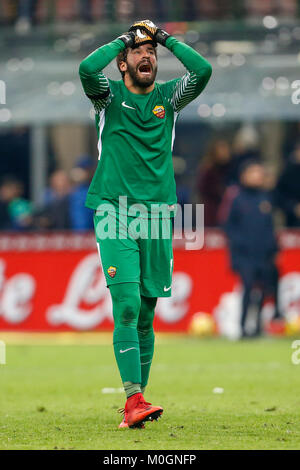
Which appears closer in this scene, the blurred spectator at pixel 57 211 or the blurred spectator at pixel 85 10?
the blurred spectator at pixel 57 211

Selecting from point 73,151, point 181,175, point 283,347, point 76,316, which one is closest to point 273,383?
point 283,347

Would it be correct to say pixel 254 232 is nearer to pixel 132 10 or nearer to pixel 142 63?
pixel 132 10

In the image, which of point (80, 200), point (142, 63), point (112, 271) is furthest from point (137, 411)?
point (80, 200)

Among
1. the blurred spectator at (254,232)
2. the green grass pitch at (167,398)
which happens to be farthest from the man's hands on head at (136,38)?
the blurred spectator at (254,232)

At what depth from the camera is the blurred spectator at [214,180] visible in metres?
18.2

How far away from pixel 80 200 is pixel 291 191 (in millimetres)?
3242

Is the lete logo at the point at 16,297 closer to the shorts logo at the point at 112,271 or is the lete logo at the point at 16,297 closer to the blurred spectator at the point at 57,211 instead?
the blurred spectator at the point at 57,211

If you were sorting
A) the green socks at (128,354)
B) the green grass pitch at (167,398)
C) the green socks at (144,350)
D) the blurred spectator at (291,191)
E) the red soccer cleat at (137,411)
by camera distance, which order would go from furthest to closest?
the blurred spectator at (291,191) < the green socks at (144,350) < the green socks at (128,354) < the red soccer cleat at (137,411) < the green grass pitch at (167,398)

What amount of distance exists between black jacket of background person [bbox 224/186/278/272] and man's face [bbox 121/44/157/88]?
8.66 meters

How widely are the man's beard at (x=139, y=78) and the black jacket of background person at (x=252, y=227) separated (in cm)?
862

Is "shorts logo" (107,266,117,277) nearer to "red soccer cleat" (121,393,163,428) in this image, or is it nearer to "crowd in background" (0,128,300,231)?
"red soccer cleat" (121,393,163,428)

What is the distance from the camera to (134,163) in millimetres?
7793

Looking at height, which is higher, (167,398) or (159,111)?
(159,111)
